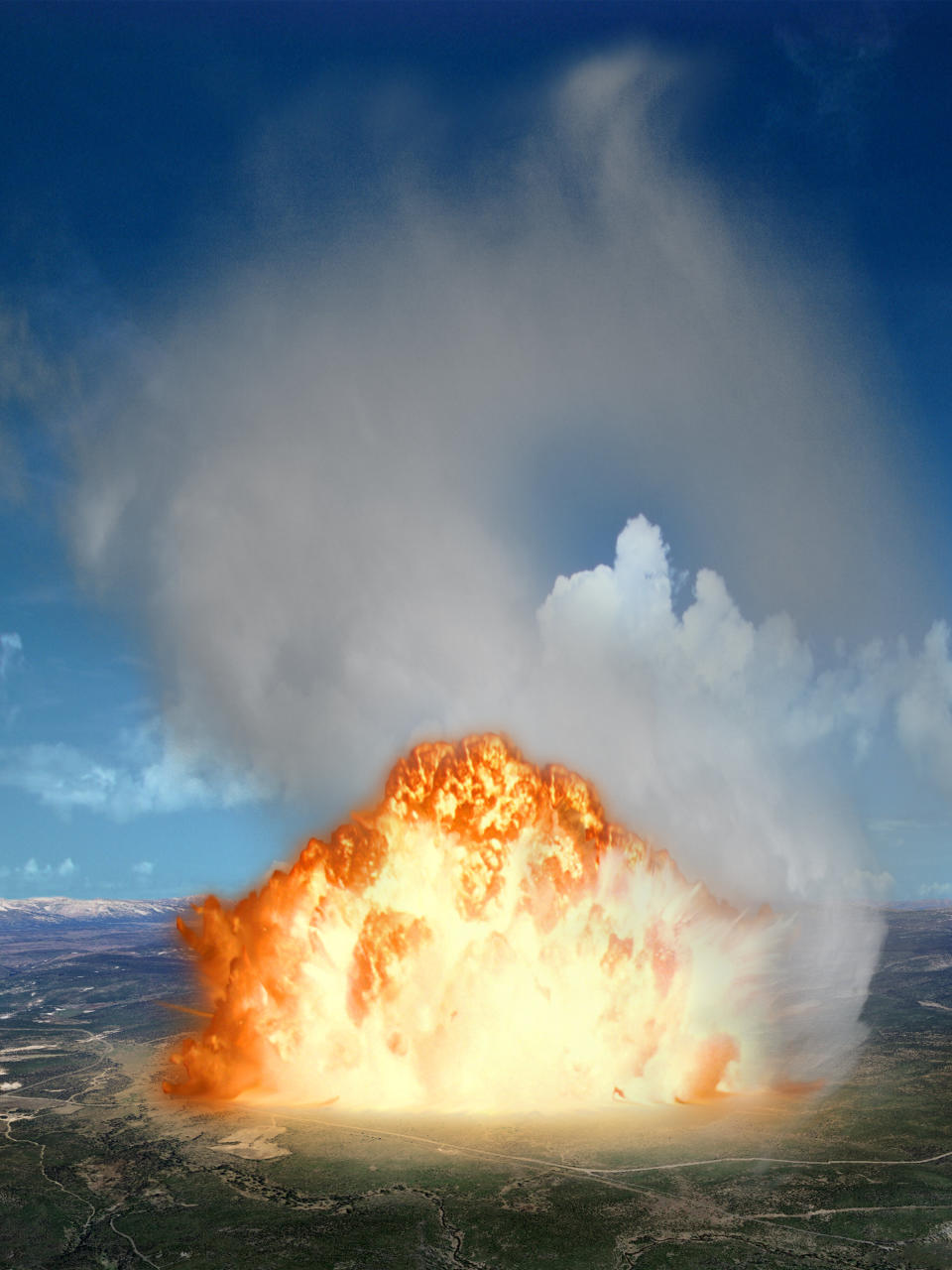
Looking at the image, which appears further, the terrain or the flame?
the flame

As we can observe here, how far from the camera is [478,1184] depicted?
150ft

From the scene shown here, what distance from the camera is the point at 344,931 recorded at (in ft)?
210

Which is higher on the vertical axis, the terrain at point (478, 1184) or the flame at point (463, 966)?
the flame at point (463, 966)

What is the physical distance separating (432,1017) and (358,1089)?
7200mm

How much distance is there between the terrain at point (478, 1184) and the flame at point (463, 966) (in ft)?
11.6

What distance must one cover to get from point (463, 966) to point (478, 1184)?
1653cm

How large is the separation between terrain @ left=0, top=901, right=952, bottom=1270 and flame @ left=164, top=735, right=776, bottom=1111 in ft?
11.6

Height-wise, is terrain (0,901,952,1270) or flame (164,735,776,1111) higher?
flame (164,735,776,1111)

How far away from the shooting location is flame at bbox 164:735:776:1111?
61.1m

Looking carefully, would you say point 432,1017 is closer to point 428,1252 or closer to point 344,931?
point 344,931

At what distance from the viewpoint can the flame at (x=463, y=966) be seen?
6109 centimetres

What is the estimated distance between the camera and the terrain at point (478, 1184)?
3791 centimetres

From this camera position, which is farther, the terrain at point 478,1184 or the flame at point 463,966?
the flame at point 463,966

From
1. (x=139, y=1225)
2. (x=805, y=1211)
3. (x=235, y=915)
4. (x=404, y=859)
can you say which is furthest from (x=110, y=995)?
(x=805, y=1211)
